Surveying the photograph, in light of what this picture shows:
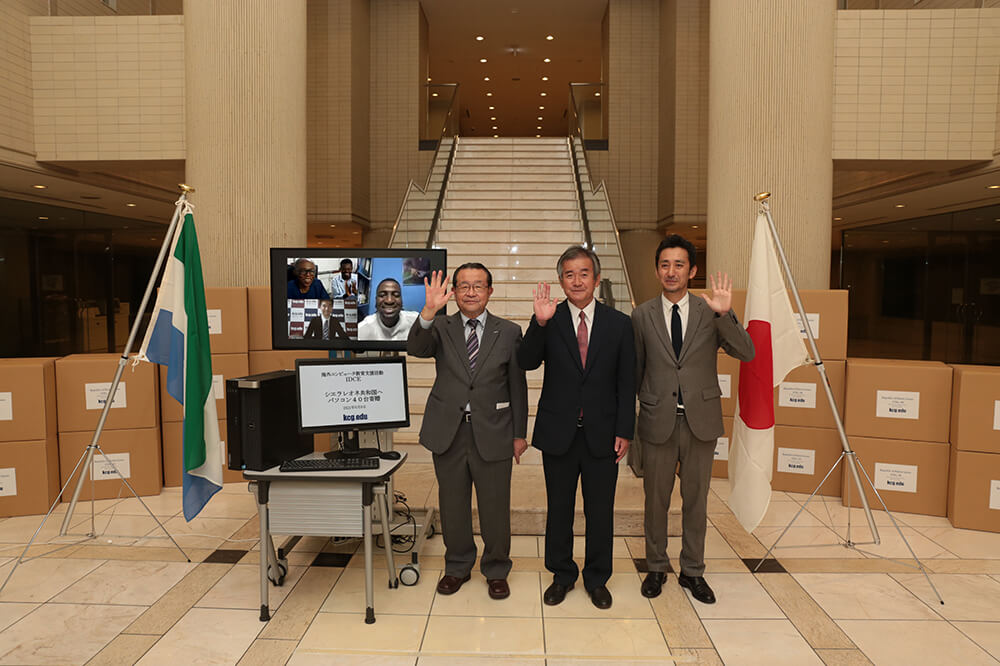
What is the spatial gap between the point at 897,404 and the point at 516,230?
17.8 ft

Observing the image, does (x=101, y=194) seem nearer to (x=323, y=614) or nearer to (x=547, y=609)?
Result: (x=323, y=614)

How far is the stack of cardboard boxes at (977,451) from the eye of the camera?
4.14 metres

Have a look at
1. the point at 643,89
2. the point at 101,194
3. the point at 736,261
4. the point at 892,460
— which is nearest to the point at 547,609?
the point at 892,460

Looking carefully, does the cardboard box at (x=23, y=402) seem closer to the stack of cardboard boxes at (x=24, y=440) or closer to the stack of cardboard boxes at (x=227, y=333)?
the stack of cardboard boxes at (x=24, y=440)

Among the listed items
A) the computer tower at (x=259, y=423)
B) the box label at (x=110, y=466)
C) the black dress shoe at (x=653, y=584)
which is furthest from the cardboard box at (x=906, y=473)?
the box label at (x=110, y=466)

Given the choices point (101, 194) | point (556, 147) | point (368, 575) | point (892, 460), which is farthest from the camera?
point (556, 147)

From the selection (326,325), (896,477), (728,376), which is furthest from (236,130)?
(896,477)

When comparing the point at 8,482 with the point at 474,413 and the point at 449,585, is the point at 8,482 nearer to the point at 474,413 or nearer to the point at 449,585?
the point at 449,585

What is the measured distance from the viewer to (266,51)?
5645 millimetres

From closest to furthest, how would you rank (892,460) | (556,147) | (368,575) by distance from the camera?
(368,575) → (892,460) → (556,147)

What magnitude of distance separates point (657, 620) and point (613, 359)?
1.27 metres

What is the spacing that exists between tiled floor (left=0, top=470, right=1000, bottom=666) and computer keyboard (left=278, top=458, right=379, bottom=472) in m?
0.70

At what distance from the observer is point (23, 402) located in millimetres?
4352

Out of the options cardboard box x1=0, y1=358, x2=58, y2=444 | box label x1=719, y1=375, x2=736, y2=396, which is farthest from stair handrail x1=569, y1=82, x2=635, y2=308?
cardboard box x1=0, y1=358, x2=58, y2=444
